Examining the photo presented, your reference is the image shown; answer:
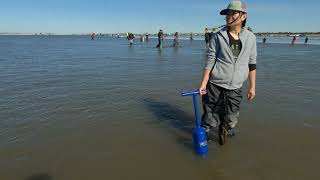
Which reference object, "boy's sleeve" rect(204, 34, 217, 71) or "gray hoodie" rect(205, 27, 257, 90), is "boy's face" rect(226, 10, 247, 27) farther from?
"boy's sleeve" rect(204, 34, 217, 71)

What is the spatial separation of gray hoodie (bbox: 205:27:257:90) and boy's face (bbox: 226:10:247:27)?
0.15 meters

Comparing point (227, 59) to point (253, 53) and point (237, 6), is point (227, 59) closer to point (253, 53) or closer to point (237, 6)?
point (253, 53)

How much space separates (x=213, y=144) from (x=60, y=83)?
637 centimetres

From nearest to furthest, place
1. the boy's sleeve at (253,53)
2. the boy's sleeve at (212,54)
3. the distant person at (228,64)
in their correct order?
the distant person at (228,64), the boy's sleeve at (212,54), the boy's sleeve at (253,53)

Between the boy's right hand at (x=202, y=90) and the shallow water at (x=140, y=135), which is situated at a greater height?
the boy's right hand at (x=202, y=90)

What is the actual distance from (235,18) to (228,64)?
64 centimetres

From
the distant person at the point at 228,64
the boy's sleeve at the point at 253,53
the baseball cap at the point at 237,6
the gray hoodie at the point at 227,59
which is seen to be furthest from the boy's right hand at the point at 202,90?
the baseball cap at the point at 237,6

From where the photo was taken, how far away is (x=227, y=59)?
13.9 feet

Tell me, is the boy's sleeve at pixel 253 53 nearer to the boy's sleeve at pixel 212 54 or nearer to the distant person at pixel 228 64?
the distant person at pixel 228 64

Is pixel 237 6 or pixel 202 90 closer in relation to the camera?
pixel 237 6

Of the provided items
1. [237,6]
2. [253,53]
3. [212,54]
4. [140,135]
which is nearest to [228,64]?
[212,54]

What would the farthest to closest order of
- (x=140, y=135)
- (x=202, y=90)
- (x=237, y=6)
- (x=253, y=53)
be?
(x=140, y=135) → (x=253, y=53) → (x=202, y=90) → (x=237, y=6)

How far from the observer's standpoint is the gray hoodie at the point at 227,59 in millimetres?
4199

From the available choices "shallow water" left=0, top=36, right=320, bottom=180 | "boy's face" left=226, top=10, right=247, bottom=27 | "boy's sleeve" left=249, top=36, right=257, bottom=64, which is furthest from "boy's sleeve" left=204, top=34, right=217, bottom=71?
"shallow water" left=0, top=36, right=320, bottom=180
